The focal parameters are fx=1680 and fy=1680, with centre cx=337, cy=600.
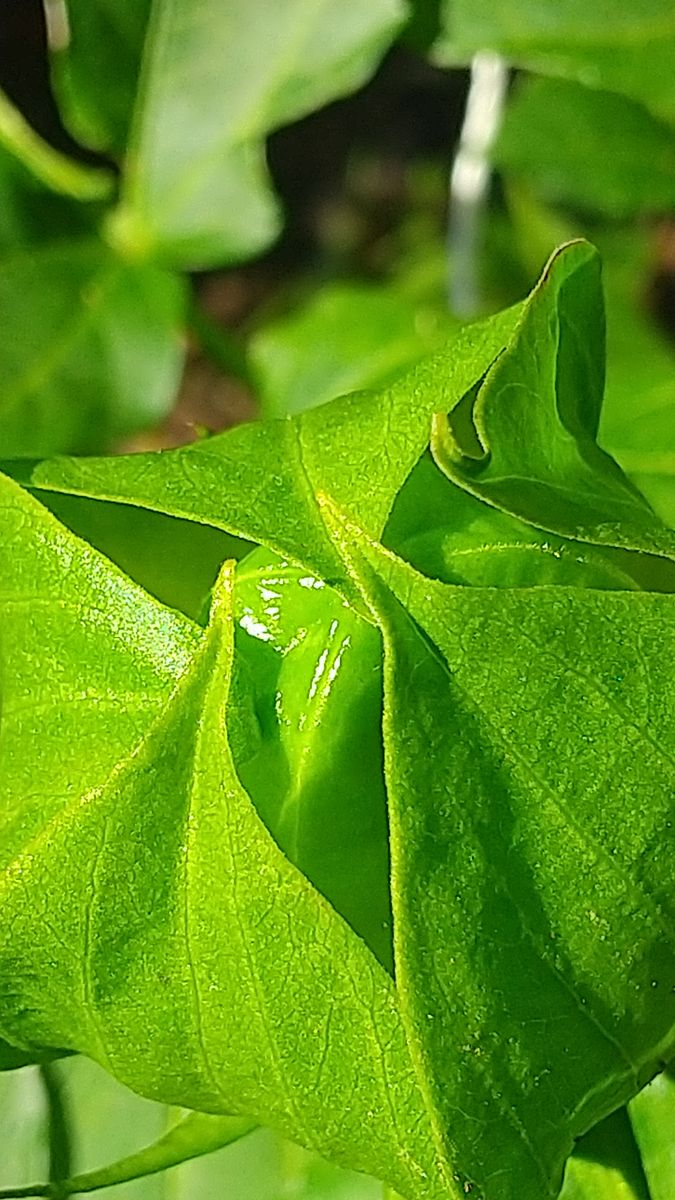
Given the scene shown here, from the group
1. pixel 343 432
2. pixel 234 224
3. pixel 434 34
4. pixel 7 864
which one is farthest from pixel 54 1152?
pixel 434 34

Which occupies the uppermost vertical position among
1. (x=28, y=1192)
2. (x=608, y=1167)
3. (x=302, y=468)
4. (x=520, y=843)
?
(x=302, y=468)

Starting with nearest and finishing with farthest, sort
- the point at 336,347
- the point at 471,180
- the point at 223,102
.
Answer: the point at 223,102, the point at 336,347, the point at 471,180

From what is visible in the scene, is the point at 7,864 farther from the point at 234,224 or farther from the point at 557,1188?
the point at 234,224

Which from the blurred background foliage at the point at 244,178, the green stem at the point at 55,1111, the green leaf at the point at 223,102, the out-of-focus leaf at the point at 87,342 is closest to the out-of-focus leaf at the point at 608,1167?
the green stem at the point at 55,1111

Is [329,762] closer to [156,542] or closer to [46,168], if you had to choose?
[156,542]

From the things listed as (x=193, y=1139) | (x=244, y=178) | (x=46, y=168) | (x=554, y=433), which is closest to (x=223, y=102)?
(x=244, y=178)

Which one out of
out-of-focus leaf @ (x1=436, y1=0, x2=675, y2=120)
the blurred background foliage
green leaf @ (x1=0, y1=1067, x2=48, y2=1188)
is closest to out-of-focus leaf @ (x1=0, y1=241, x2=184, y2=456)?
the blurred background foliage

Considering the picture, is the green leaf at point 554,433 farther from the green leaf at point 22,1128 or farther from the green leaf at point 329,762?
the green leaf at point 22,1128
